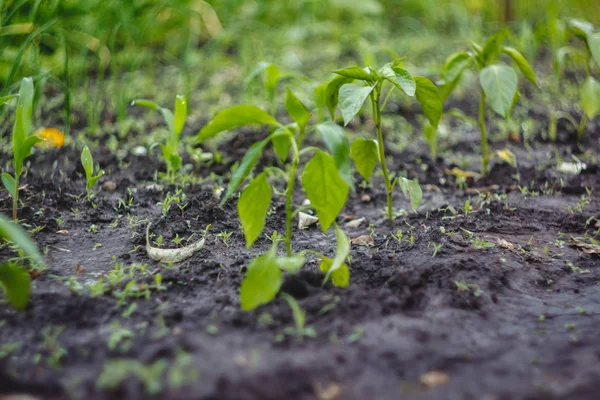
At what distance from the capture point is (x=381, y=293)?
1470 mm

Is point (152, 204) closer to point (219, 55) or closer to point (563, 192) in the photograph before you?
point (563, 192)

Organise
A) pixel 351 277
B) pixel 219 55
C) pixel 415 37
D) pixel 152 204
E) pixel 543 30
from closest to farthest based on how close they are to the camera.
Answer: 1. pixel 351 277
2. pixel 152 204
3. pixel 543 30
4. pixel 219 55
5. pixel 415 37

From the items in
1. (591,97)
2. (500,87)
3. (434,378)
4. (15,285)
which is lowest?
(434,378)

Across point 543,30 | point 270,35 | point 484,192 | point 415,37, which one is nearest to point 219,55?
point 270,35

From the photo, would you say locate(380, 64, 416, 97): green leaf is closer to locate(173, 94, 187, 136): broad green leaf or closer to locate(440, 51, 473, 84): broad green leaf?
locate(440, 51, 473, 84): broad green leaf

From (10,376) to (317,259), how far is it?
1002 millimetres

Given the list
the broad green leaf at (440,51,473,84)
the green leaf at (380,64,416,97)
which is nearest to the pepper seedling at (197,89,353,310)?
the green leaf at (380,64,416,97)

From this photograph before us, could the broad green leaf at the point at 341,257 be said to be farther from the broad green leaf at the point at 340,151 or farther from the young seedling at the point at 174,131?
the young seedling at the point at 174,131

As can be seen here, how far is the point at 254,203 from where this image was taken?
1433 millimetres

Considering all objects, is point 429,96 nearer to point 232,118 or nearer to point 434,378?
point 232,118

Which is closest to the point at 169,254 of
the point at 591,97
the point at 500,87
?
the point at 500,87

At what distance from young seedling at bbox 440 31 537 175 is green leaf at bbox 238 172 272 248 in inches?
39.1

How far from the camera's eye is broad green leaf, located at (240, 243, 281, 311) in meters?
1.31

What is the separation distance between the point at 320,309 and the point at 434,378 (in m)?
0.36
